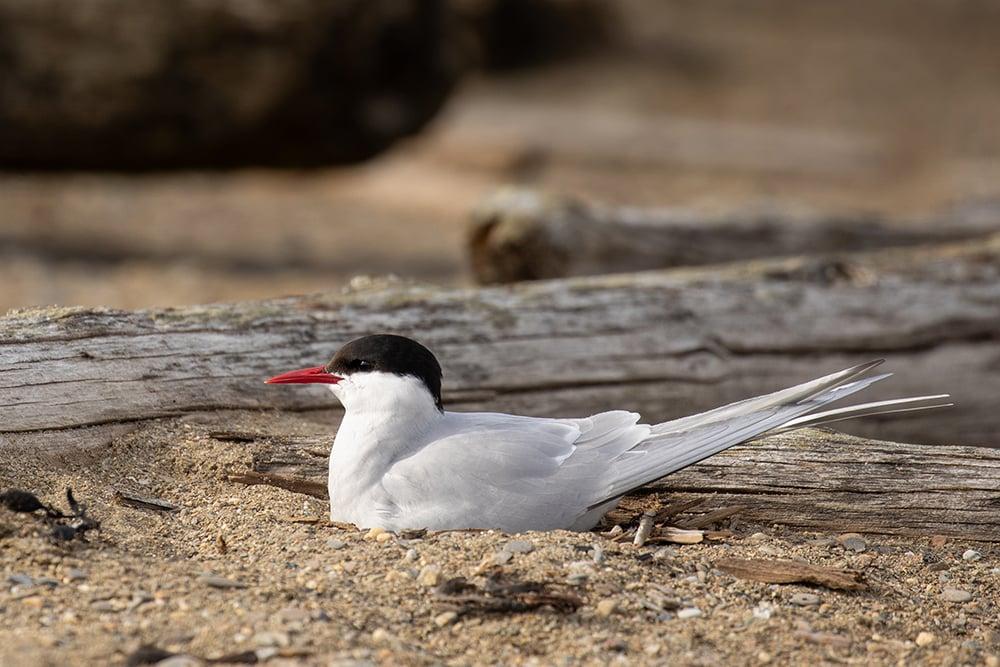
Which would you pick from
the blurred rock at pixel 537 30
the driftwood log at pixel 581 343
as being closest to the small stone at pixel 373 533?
the driftwood log at pixel 581 343

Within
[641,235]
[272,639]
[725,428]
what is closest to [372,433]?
[272,639]

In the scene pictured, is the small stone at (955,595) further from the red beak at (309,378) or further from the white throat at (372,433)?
the red beak at (309,378)

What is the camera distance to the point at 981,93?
48.8ft

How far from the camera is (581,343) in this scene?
470cm

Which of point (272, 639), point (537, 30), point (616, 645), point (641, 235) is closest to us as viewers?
point (272, 639)

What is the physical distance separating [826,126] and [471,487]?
38.2 ft

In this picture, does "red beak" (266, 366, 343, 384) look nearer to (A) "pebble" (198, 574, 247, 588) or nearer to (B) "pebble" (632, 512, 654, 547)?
(A) "pebble" (198, 574, 247, 588)

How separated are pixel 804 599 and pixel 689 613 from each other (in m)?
0.35

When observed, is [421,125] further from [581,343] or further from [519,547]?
[519,547]

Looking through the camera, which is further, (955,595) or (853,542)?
(853,542)

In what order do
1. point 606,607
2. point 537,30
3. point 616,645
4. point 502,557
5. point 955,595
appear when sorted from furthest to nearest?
point 537,30, point 955,595, point 502,557, point 606,607, point 616,645

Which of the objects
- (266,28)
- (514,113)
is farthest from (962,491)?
(514,113)

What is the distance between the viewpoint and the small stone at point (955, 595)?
10.7 feet

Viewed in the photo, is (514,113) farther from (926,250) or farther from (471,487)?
(471,487)
